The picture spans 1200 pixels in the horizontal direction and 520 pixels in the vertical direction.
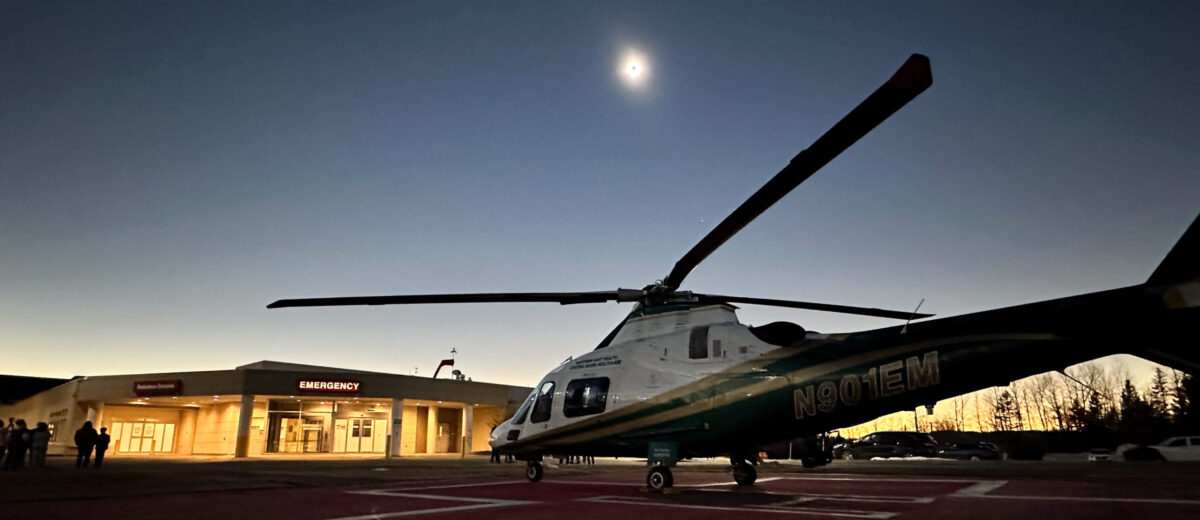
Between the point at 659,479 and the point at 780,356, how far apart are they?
2.69 metres

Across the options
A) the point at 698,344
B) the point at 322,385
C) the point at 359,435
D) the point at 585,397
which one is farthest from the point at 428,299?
the point at 359,435

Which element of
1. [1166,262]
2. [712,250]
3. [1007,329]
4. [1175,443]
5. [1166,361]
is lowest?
[1175,443]

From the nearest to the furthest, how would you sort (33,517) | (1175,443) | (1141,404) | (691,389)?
(33,517), (691,389), (1175,443), (1141,404)

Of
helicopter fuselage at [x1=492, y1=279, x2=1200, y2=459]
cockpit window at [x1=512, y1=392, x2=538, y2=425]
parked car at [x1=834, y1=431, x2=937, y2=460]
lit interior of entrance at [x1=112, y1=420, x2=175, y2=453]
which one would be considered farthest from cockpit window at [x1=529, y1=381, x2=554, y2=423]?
lit interior of entrance at [x1=112, y1=420, x2=175, y2=453]

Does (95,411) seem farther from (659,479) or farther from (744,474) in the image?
(744,474)

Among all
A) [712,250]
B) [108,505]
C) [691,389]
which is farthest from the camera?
[691,389]

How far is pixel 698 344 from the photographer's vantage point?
11047mm

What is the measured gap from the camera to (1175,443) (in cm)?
3036

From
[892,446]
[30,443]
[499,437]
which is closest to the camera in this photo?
[499,437]

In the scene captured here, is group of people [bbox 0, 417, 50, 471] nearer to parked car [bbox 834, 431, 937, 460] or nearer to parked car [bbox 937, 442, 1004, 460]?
parked car [bbox 834, 431, 937, 460]

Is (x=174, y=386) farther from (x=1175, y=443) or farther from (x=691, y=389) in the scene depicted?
(x=1175, y=443)

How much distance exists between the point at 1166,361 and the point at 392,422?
1589 inches

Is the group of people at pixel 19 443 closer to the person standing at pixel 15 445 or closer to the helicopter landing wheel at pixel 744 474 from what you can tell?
the person standing at pixel 15 445

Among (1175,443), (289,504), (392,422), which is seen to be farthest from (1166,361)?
(392,422)
